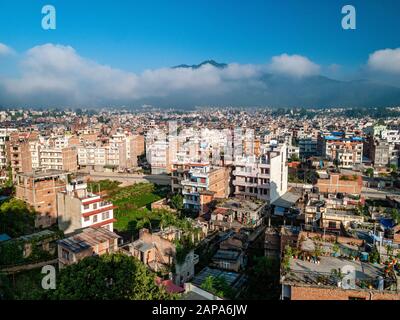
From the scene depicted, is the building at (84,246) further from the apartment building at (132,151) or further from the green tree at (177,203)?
the apartment building at (132,151)

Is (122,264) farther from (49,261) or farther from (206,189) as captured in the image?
(206,189)

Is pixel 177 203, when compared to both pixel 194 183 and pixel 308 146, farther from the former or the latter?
pixel 308 146

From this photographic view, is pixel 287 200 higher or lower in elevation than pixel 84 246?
lower

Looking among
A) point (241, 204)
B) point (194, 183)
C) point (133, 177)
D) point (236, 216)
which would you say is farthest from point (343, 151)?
point (236, 216)

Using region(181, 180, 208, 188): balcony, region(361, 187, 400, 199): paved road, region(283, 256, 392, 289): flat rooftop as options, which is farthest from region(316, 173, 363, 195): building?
region(283, 256, 392, 289): flat rooftop

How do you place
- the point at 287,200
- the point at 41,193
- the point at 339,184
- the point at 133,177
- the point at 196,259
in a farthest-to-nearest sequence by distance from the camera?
the point at 133,177
the point at 339,184
the point at 287,200
the point at 41,193
the point at 196,259

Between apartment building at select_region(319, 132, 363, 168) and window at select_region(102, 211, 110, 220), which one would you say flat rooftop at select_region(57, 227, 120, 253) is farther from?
apartment building at select_region(319, 132, 363, 168)

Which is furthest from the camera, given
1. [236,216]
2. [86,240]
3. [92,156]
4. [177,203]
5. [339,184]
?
[92,156]
